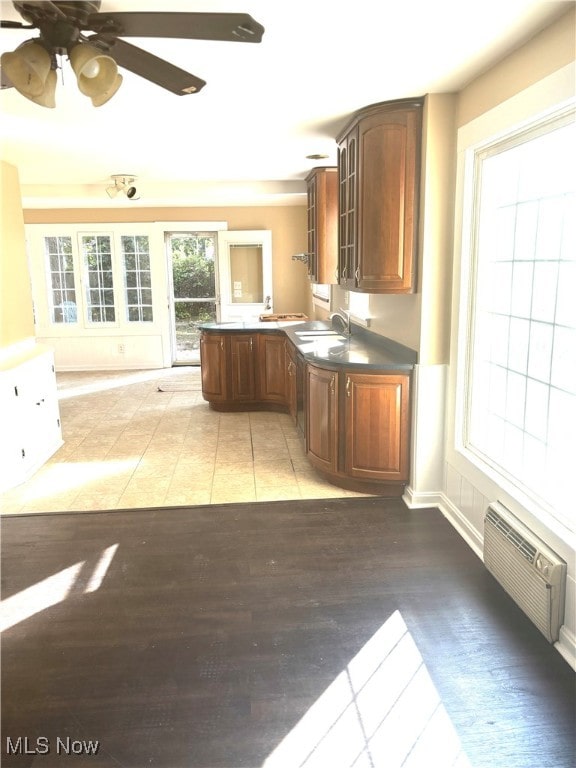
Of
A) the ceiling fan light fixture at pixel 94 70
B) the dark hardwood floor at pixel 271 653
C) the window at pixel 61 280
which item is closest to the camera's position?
the ceiling fan light fixture at pixel 94 70

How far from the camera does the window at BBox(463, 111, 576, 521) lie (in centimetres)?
240

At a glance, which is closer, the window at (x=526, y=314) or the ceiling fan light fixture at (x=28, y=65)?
the ceiling fan light fixture at (x=28, y=65)

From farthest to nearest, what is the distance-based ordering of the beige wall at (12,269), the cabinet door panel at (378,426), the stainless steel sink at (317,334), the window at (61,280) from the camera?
the window at (61,280) → the stainless steel sink at (317,334) → the beige wall at (12,269) → the cabinet door panel at (378,426)

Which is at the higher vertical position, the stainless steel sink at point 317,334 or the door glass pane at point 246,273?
the door glass pane at point 246,273

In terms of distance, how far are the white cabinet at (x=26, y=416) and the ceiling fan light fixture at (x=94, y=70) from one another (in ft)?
8.61

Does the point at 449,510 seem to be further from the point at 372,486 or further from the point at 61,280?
the point at 61,280

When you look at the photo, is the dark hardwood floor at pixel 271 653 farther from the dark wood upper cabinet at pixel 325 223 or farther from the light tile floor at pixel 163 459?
the dark wood upper cabinet at pixel 325 223

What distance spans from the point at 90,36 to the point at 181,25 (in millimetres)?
419

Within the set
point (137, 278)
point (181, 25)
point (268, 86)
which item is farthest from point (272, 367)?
point (181, 25)

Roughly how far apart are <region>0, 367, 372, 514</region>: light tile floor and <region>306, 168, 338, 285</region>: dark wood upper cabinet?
154cm

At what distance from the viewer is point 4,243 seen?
436cm

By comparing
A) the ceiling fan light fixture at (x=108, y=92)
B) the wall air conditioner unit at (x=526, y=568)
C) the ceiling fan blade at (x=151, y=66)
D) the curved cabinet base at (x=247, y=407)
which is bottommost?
the curved cabinet base at (x=247, y=407)

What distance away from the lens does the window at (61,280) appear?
8.19 meters

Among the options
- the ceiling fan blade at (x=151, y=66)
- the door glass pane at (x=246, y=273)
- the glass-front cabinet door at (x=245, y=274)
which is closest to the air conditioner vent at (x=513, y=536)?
the ceiling fan blade at (x=151, y=66)
